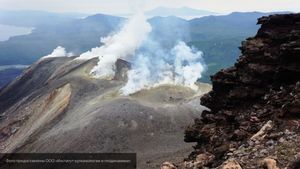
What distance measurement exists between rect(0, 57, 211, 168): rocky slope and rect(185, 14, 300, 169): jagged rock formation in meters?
22.8

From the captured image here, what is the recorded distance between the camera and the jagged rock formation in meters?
25.5

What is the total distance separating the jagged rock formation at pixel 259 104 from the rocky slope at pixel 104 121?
2284cm

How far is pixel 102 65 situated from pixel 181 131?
182 ft

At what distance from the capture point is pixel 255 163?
78.6 feet

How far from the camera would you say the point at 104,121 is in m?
74.8

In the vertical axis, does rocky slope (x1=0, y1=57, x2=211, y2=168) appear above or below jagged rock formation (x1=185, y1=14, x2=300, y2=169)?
below

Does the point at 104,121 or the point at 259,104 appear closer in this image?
the point at 259,104

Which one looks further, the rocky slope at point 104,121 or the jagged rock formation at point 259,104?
the rocky slope at point 104,121

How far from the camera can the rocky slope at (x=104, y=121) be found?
67688 millimetres

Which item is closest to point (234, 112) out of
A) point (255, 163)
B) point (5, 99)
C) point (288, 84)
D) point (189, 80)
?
point (288, 84)

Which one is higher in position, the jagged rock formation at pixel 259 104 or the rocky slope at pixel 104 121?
the jagged rock formation at pixel 259 104

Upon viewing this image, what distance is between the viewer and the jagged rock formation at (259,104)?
25453 mm

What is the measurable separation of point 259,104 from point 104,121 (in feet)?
148

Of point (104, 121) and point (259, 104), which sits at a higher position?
point (259, 104)
